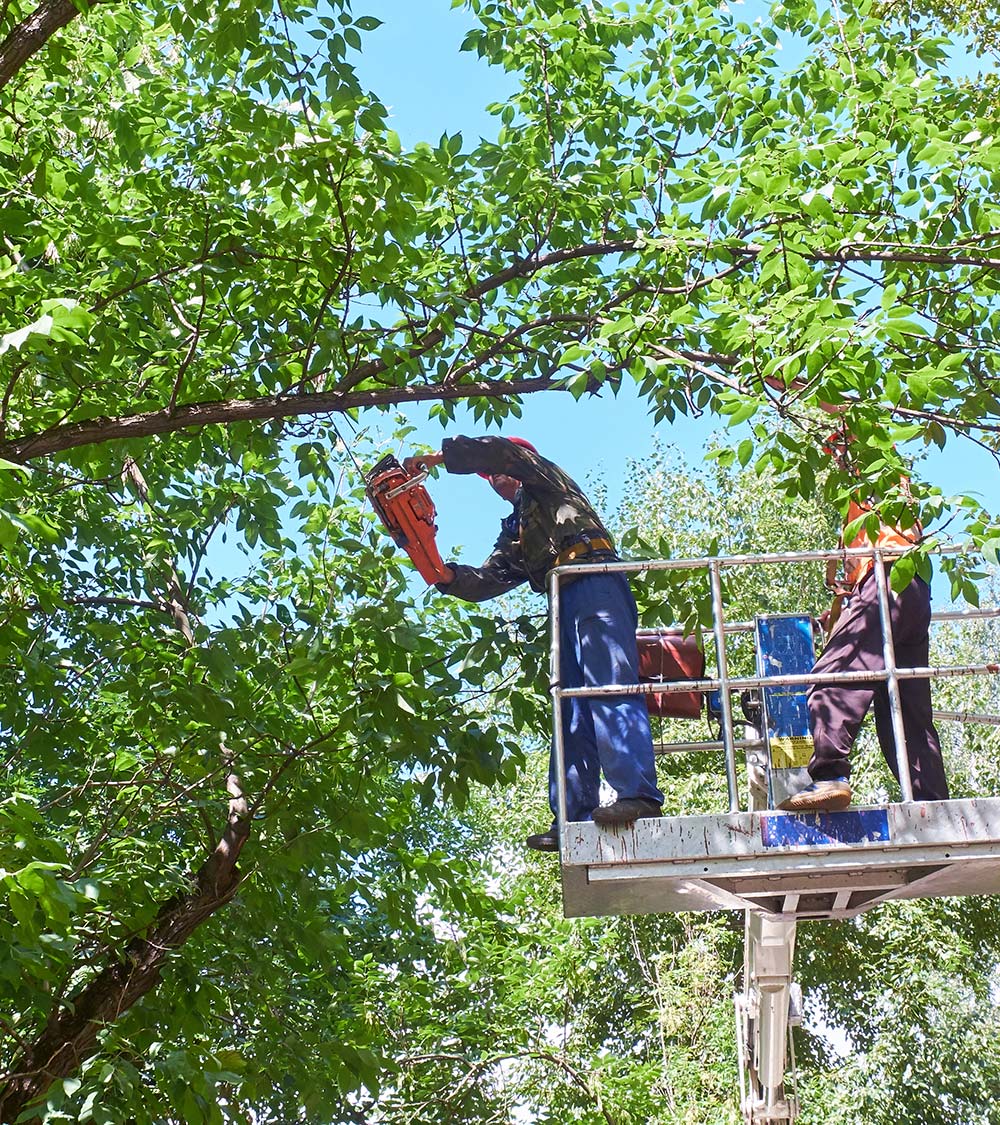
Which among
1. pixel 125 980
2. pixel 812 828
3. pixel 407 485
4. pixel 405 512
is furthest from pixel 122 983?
pixel 812 828

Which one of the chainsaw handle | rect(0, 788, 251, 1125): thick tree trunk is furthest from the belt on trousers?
rect(0, 788, 251, 1125): thick tree trunk

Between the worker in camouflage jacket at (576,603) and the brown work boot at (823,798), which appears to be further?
the worker in camouflage jacket at (576,603)

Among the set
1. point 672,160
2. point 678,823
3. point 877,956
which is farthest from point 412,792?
point 877,956

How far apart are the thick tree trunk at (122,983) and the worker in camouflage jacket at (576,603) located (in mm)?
1987

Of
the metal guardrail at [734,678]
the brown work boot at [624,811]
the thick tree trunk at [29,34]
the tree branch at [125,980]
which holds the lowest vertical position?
the tree branch at [125,980]

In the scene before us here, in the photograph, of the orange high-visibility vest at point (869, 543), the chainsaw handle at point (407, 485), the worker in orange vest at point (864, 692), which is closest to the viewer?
the worker in orange vest at point (864, 692)

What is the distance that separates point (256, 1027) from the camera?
9125mm

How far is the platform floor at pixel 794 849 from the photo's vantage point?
560 centimetres

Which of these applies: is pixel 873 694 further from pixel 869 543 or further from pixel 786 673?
pixel 869 543

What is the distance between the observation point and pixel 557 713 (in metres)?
5.95

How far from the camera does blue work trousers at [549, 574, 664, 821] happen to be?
5.84 m

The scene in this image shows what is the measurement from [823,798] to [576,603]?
147 cm

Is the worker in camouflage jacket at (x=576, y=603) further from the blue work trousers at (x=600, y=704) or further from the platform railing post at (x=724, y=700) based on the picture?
the platform railing post at (x=724, y=700)

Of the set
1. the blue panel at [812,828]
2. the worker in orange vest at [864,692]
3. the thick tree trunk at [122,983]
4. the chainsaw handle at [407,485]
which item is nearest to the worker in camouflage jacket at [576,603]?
the chainsaw handle at [407,485]
